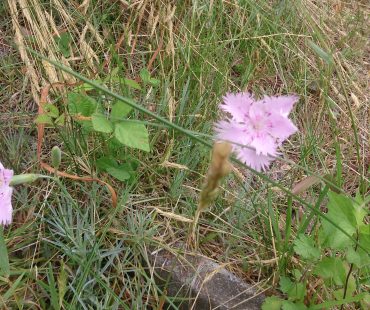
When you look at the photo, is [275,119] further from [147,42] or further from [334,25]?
[334,25]

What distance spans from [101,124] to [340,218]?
0.54m

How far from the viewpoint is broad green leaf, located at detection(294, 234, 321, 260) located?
3.55ft

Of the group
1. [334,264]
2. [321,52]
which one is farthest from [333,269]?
[321,52]

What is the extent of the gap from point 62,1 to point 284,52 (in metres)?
0.78

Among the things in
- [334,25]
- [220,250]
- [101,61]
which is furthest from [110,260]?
[334,25]

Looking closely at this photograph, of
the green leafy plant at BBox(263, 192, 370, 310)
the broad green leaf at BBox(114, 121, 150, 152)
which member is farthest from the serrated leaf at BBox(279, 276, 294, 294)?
the broad green leaf at BBox(114, 121, 150, 152)

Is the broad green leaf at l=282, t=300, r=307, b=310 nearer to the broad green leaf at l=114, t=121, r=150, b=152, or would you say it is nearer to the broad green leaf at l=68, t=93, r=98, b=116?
the broad green leaf at l=114, t=121, r=150, b=152

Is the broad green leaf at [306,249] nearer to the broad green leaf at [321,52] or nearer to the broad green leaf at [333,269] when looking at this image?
the broad green leaf at [333,269]

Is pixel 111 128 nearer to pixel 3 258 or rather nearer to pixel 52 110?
pixel 52 110

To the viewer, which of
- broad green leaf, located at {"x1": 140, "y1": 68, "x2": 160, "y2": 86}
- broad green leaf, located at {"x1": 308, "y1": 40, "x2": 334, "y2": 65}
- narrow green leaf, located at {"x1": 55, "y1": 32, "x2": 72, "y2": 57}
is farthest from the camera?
narrow green leaf, located at {"x1": 55, "y1": 32, "x2": 72, "y2": 57}

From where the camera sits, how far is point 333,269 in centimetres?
108

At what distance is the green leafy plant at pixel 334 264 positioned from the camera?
100cm

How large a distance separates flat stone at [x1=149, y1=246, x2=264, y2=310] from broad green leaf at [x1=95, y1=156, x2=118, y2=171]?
244mm

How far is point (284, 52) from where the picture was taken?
73.7 inches
